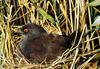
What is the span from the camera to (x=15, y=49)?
12.3 ft

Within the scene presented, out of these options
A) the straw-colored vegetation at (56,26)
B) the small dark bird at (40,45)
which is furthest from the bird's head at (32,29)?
the straw-colored vegetation at (56,26)

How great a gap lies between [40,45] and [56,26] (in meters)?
0.38

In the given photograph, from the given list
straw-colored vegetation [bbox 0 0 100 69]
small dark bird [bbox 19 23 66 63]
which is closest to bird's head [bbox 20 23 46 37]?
small dark bird [bbox 19 23 66 63]

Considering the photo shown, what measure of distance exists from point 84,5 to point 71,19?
212 mm

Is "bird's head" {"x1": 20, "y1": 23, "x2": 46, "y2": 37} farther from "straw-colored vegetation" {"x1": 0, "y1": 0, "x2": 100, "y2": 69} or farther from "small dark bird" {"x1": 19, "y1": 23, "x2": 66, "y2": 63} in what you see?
"straw-colored vegetation" {"x1": 0, "y1": 0, "x2": 100, "y2": 69}

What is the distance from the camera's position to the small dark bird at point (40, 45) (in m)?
3.46

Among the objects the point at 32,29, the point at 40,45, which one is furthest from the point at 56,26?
the point at 40,45

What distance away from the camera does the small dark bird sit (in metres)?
3.46

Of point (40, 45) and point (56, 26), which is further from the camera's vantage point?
point (56, 26)

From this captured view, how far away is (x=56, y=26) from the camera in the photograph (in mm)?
3832

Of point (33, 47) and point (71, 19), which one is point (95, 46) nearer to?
point (71, 19)

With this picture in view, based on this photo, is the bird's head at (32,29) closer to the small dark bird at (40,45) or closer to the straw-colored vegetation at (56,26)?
the small dark bird at (40,45)

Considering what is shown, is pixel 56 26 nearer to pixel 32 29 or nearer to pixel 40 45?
pixel 32 29

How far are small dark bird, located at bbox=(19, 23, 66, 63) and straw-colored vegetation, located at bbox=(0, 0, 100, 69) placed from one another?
0.05 meters
